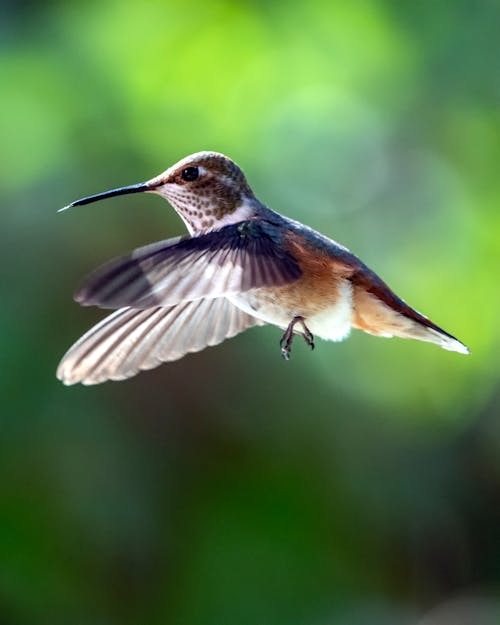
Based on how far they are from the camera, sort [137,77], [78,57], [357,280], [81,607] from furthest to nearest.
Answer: [78,57] < [137,77] < [81,607] < [357,280]

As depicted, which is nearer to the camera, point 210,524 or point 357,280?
point 357,280

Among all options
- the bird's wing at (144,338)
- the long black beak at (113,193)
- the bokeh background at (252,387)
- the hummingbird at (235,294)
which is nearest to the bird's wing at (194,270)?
the hummingbird at (235,294)

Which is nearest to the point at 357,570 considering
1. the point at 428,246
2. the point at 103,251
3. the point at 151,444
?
the point at 151,444

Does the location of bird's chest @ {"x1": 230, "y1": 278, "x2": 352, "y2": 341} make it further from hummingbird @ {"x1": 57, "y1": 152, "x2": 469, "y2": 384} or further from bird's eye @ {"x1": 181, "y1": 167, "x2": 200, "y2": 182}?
bird's eye @ {"x1": 181, "y1": 167, "x2": 200, "y2": 182}

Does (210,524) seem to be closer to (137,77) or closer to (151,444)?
(151,444)

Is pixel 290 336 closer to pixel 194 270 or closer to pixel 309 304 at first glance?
pixel 309 304

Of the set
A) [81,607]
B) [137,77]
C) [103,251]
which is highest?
[137,77]
